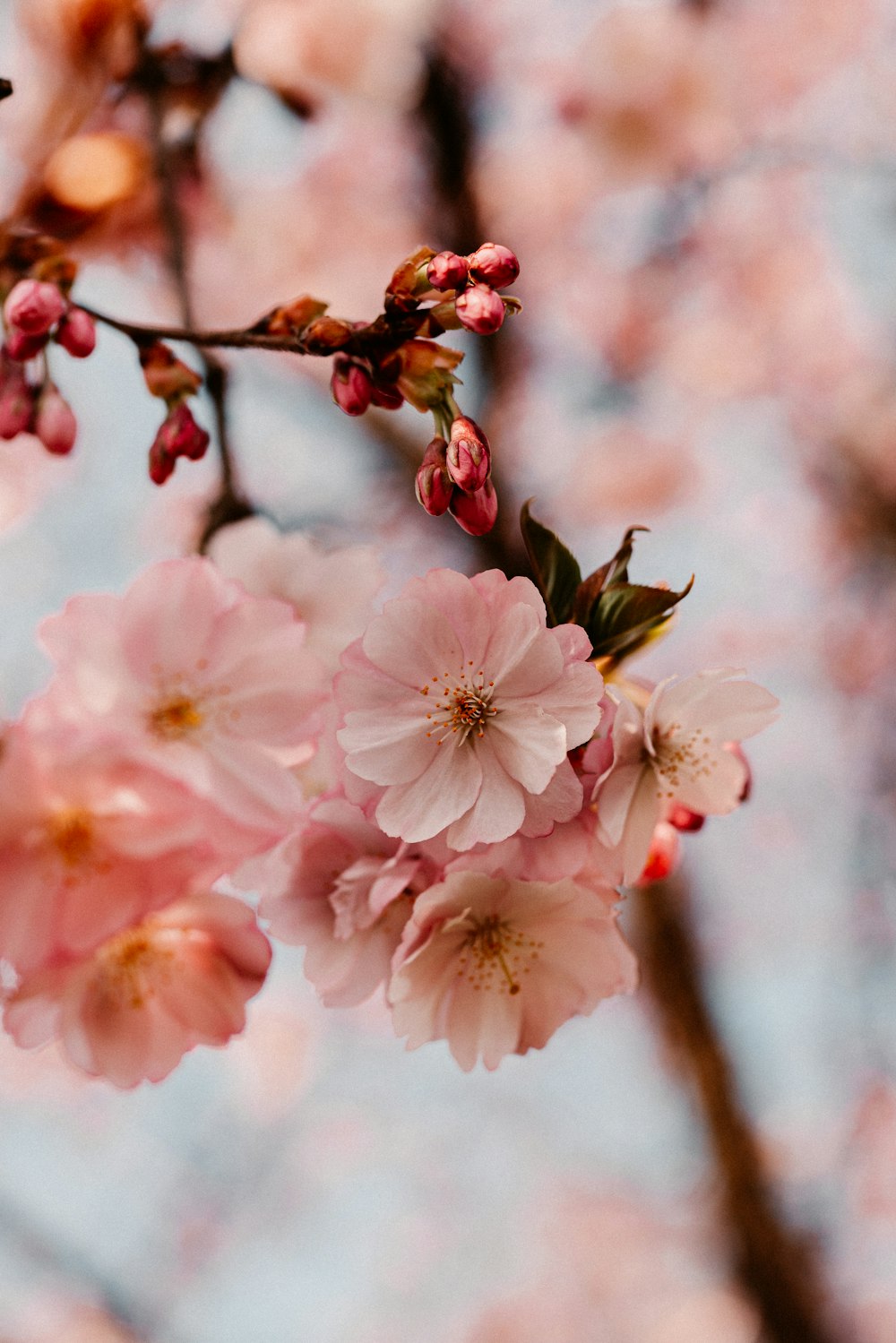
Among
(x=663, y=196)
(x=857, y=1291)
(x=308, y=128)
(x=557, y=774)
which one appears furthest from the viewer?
(x=857, y=1291)

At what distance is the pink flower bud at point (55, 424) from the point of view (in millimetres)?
800

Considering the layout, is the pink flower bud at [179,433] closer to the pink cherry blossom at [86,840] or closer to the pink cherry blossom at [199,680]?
the pink cherry blossom at [199,680]

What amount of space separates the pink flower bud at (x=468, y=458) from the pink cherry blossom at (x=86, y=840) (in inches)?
10.3

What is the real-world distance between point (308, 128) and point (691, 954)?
2731 millimetres

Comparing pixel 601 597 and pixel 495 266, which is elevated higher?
pixel 495 266

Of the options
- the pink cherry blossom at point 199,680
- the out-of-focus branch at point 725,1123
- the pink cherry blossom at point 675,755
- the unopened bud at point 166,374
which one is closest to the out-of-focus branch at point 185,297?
the unopened bud at point 166,374

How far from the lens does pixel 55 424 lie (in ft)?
2.64

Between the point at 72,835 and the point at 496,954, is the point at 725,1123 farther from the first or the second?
the point at 72,835

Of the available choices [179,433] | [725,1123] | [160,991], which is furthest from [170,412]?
[725,1123]

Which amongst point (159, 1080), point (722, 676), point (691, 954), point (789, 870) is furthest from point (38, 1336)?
point (722, 676)

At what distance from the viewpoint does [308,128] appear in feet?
7.39

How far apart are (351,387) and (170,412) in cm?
19

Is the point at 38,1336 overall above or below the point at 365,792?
below

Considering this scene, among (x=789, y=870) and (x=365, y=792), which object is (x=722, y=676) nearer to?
(x=365, y=792)
